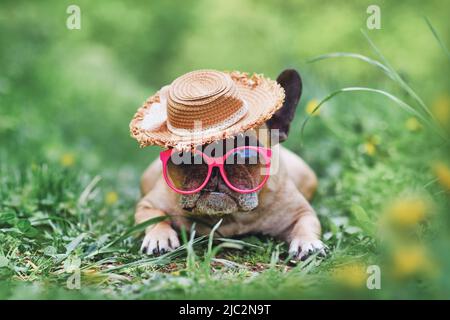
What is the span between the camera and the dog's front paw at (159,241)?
3354 mm

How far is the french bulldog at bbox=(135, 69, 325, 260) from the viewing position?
10.8 ft

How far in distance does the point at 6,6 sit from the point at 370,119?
5.29 m

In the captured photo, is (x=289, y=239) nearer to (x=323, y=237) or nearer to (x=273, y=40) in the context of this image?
(x=323, y=237)

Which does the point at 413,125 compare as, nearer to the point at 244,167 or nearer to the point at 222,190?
the point at 244,167

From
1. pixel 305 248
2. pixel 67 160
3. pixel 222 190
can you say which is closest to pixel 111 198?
pixel 67 160

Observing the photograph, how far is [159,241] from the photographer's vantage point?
3.39 m

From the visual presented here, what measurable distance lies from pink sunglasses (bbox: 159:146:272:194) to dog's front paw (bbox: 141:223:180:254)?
28cm

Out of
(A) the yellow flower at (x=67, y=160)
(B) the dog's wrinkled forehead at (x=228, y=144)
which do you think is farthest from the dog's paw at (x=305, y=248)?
(A) the yellow flower at (x=67, y=160)

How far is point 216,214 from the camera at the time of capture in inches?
129

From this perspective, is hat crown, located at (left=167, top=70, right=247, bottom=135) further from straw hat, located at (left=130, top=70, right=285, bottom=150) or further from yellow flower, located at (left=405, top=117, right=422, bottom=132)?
yellow flower, located at (left=405, top=117, right=422, bottom=132)

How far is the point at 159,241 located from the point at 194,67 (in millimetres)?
7254


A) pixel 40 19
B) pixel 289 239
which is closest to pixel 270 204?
pixel 289 239

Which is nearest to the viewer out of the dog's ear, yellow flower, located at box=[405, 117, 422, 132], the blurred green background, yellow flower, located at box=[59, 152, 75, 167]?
the dog's ear

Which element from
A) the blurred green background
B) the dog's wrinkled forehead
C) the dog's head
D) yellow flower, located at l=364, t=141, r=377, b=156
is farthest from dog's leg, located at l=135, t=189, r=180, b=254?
yellow flower, located at l=364, t=141, r=377, b=156
